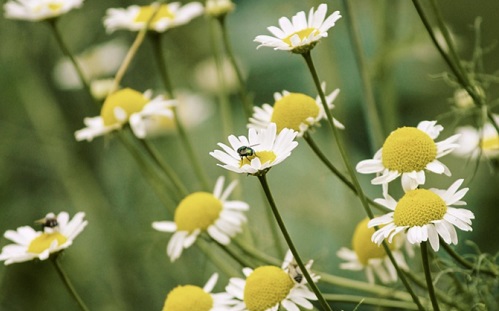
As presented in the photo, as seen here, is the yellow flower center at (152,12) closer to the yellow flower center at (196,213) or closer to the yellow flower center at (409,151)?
the yellow flower center at (196,213)

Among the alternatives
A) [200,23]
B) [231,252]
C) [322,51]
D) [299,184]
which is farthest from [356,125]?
[231,252]

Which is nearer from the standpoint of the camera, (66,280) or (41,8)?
(66,280)

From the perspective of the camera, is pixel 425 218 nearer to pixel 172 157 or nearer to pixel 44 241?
pixel 44 241

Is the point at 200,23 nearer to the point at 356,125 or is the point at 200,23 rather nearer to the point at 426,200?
the point at 356,125

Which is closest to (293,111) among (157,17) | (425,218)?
(425,218)

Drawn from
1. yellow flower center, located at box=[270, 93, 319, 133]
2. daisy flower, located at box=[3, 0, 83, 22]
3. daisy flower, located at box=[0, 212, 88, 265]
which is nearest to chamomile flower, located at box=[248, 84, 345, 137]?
yellow flower center, located at box=[270, 93, 319, 133]

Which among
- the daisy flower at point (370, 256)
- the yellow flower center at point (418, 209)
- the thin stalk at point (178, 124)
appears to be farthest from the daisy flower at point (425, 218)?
the thin stalk at point (178, 124)

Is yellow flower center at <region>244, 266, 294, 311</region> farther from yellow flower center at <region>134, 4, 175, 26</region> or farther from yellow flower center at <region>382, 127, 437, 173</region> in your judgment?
yellow flower center at <region>134, 4, 175, 26</region>
